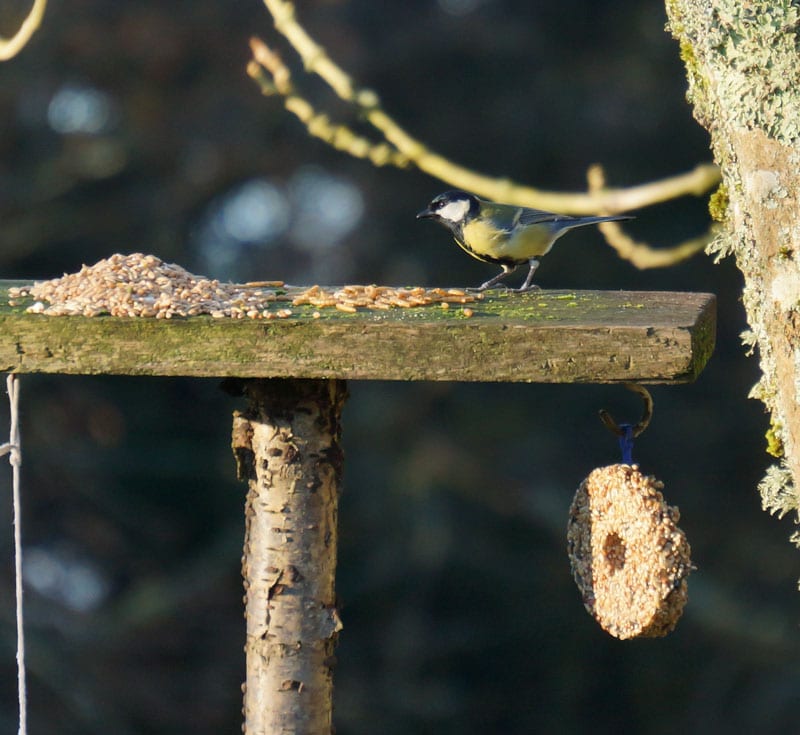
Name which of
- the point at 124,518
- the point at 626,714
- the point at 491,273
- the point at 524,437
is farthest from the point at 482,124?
the point at 626,714

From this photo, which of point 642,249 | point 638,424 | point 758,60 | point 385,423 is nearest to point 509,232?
point 642,249

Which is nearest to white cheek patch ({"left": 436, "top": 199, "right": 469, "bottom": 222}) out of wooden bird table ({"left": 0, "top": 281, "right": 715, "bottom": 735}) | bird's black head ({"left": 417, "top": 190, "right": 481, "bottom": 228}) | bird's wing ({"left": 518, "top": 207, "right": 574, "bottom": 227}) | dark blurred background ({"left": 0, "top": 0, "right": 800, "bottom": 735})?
bird's black head ({"left": 417, "top": 190, "right": 481, "bottom": 228})

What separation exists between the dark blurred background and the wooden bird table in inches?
120

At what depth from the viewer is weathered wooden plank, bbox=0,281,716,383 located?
153 cm

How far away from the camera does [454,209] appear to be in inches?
85.8

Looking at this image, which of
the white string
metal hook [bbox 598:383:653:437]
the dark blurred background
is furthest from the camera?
the dark blurred background

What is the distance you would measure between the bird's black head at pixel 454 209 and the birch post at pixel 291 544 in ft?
1.34

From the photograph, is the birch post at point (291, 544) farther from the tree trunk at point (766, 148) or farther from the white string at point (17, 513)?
the tree trunk at point (766, 148)

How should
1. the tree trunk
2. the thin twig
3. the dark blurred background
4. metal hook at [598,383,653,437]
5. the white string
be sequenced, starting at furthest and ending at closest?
the dark blurred background, the thin twig, the white string, metal hook at [598,383,653,437], the tree trunk

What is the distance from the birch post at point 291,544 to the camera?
5.94ft

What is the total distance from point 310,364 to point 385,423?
3.48 meters

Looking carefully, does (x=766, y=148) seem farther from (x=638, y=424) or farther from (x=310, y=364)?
(x=310, y=364)

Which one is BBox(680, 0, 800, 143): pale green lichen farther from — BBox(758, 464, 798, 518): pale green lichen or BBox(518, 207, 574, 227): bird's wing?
BBox(518, 207, 574, 227): bird's wing

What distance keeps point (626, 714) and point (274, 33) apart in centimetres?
295
